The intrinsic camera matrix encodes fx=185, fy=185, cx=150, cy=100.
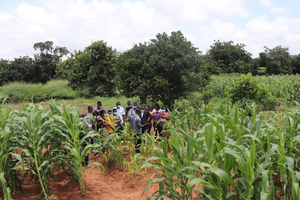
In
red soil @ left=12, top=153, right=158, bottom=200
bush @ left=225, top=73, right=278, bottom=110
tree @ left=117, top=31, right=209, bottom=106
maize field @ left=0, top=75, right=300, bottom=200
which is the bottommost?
red soil @ left=12, top=153, right=158, bottom=200

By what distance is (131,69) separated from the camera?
10.3 meters

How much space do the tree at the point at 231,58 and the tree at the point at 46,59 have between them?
28590 mm

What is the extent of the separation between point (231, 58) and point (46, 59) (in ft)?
109

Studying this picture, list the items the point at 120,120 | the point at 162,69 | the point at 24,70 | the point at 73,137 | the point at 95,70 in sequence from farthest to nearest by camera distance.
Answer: the point at 24,70 < the point at 95,70 < the point at 162,69 < the point at 120,120 < the point at 73,137

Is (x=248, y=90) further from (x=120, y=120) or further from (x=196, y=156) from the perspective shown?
(x=196, y=156)

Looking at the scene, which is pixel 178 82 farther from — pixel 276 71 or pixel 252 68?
pixel 276 71

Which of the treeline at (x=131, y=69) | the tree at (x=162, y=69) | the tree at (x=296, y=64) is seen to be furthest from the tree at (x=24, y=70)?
the tree at (x=296, y=64)

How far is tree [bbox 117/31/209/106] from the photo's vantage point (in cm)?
965

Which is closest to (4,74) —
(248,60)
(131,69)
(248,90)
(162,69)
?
(131,69)

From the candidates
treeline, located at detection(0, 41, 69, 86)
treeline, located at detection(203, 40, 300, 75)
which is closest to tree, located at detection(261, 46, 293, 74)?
treeline, located at detection(203, 40, 300, 75)

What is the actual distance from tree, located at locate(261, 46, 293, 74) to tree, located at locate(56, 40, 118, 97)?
34.7 m

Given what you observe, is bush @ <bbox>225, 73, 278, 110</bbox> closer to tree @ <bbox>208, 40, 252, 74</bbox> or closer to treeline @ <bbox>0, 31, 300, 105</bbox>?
treeline @ <bbox>0, 31, 300, 105</bbox>

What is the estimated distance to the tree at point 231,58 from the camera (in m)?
35.5

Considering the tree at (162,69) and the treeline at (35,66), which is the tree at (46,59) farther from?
the tree at (162,69)
